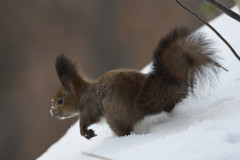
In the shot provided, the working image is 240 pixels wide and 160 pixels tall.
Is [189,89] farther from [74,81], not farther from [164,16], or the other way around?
[164,16]

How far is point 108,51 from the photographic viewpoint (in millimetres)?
9086

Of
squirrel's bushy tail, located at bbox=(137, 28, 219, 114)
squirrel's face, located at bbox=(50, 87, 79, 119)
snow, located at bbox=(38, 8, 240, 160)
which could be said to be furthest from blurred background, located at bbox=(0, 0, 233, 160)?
squirrel's bushy tail, located at bbox=(137, 28, 219, 114)

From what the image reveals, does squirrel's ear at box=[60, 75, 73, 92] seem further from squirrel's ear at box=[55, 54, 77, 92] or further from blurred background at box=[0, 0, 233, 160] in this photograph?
blurred background at box=[0, 0, 233, 160]

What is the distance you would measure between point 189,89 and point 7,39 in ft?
24.6

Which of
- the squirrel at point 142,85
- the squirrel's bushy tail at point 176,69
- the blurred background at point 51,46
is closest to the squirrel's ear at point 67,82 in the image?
the squirrel at point 142,85

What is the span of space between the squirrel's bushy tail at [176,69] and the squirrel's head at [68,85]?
1.72ft

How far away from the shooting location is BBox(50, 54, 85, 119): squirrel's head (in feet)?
7.75

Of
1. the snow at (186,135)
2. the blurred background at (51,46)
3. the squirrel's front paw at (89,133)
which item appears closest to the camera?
the snow at (186,135)

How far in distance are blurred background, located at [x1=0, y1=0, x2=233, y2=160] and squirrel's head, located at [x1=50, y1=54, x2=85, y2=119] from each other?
552 cm

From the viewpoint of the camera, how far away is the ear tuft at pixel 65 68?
2.36m

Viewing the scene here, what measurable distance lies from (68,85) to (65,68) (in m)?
0.10

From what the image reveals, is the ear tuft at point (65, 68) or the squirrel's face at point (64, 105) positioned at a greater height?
the ear tuft at point (65, 68)

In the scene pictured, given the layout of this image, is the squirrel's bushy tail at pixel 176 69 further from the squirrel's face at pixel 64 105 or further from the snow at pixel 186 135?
the squirrel's face at pixel 64 105

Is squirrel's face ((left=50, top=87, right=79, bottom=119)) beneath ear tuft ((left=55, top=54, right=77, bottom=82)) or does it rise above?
beneath
